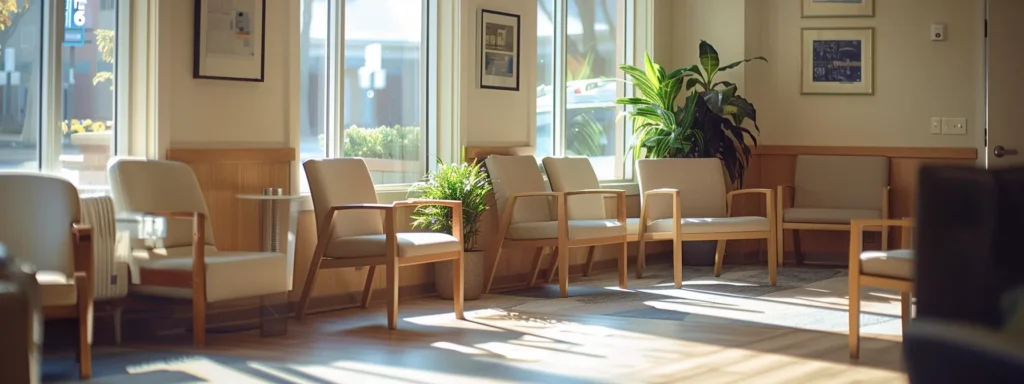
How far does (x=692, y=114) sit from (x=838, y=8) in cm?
158

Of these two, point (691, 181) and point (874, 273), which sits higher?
point (691, 181)

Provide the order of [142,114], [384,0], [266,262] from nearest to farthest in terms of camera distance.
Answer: [266,262]
[142,114]
[384,0]

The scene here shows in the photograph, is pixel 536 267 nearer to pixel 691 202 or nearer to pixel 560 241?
pixel 560 241

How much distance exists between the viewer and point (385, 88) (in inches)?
257

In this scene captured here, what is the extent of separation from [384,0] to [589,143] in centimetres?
236

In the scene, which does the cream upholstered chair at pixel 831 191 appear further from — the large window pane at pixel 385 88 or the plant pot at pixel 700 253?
the large window pane at pixel 385 88

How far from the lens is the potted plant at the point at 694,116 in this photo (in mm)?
7965

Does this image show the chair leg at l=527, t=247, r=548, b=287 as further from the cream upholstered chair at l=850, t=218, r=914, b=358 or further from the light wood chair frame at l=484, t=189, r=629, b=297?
the cream upholstered chair at l=850, t=218, r=914, b=358

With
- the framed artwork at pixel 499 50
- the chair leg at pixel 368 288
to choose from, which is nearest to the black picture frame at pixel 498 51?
the framed artwork at pixel 499 50

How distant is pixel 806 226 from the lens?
793 centimetres

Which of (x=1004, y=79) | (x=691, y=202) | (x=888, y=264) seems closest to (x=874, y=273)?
(x=888, y=264)

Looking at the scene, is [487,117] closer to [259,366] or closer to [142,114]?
[142,114]

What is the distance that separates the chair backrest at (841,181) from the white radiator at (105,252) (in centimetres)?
541

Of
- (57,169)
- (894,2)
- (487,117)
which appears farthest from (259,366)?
(894,2)
